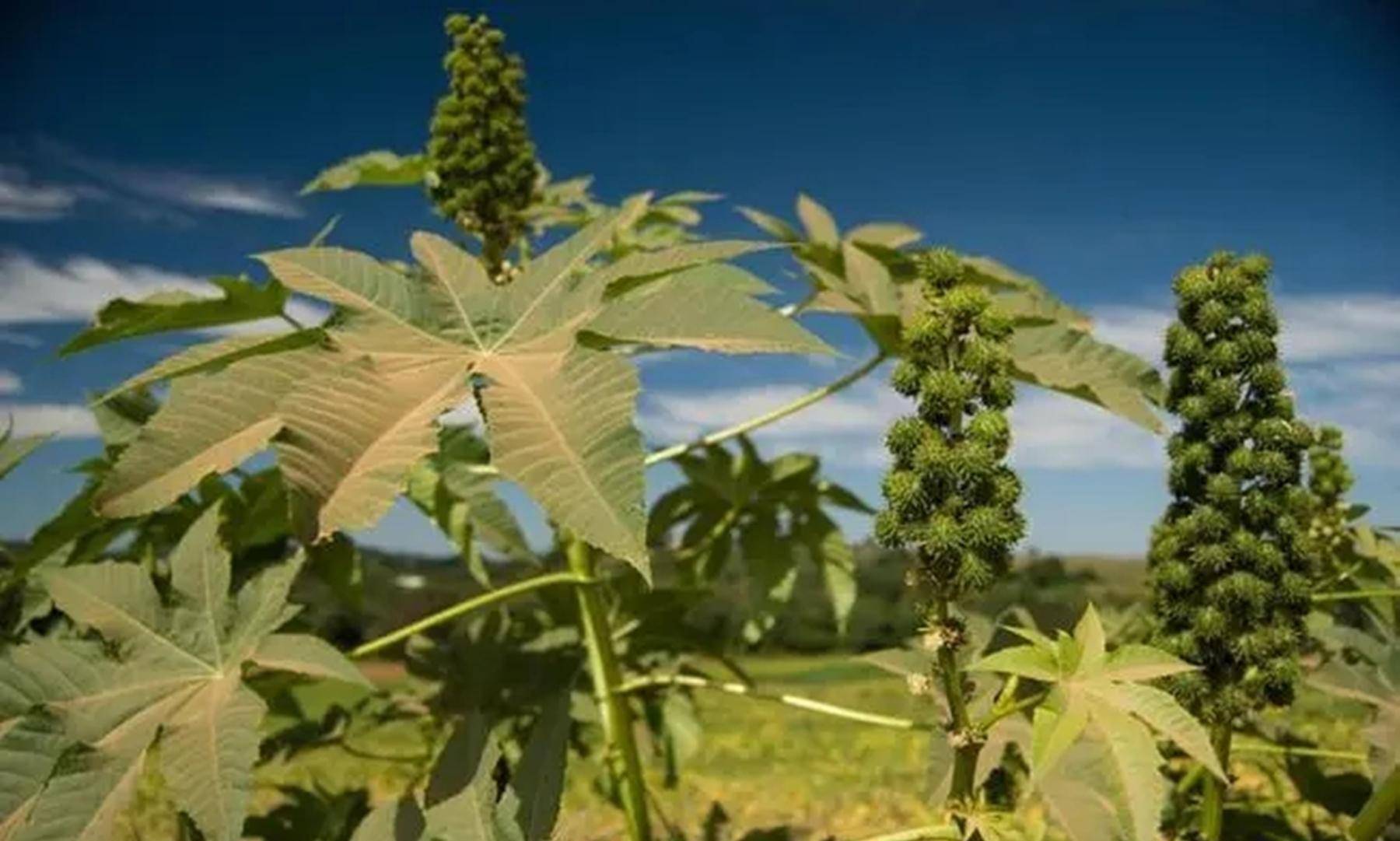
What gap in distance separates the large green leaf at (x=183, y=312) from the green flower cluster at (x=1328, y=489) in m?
1.87

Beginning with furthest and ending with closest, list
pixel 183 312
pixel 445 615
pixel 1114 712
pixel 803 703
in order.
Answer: pixel 803 703
pixel 445 615
pixel 183 312
pixel 1114 712

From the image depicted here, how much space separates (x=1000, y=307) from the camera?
198 cm

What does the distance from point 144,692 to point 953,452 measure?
120 cm

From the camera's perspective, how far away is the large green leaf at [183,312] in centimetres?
209

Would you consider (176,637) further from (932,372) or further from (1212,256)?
(1212,256)

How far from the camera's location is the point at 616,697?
2564 mm

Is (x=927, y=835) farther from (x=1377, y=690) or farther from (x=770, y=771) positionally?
(x=770, y=771)

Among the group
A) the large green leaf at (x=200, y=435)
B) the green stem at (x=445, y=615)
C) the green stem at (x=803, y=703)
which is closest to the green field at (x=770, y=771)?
the green stem at (x=803, y=703)

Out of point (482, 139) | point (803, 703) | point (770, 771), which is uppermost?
point (482, 139)

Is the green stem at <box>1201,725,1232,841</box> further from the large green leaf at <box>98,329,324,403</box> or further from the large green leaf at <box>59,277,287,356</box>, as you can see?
the large green leaf at <box>59,277,287,356</box>

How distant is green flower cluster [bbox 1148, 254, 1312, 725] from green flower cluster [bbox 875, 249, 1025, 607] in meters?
0.46

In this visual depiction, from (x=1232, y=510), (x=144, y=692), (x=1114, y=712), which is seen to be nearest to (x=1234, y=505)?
(x=1232, y=510)

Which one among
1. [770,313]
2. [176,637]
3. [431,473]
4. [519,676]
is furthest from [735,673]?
[770,313]

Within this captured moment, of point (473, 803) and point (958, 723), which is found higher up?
point (958, 723)
